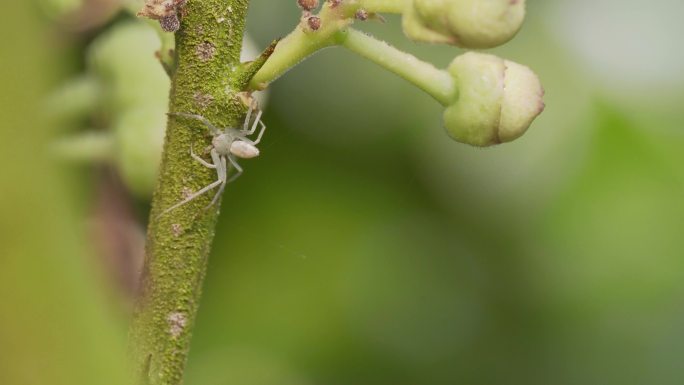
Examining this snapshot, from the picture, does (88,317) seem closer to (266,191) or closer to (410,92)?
(266,191)

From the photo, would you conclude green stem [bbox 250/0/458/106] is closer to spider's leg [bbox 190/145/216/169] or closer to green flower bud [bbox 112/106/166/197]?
spider's leg [bbox 190/145/216/169]

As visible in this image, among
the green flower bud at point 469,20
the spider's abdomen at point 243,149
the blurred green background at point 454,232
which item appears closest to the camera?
the green flower bud at point 469,20

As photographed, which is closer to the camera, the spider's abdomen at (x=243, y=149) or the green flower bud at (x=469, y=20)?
the green flower bud at (x=469, y=20)

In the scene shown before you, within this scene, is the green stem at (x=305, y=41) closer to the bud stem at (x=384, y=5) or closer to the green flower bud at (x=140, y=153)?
the bud stem at (x=384, y=5)

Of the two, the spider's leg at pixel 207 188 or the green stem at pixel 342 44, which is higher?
the green stem at pixel 342 44

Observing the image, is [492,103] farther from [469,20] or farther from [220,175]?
[220,175]

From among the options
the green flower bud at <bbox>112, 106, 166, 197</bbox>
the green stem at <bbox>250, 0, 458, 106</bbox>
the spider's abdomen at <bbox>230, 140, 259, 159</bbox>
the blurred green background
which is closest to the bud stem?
the green stem at <bbox>250, 0, 458, 106</bbox>

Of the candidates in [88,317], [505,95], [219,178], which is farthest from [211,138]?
[88,317]

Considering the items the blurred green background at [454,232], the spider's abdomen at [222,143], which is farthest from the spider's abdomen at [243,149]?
the blurred green background at [454,232]
